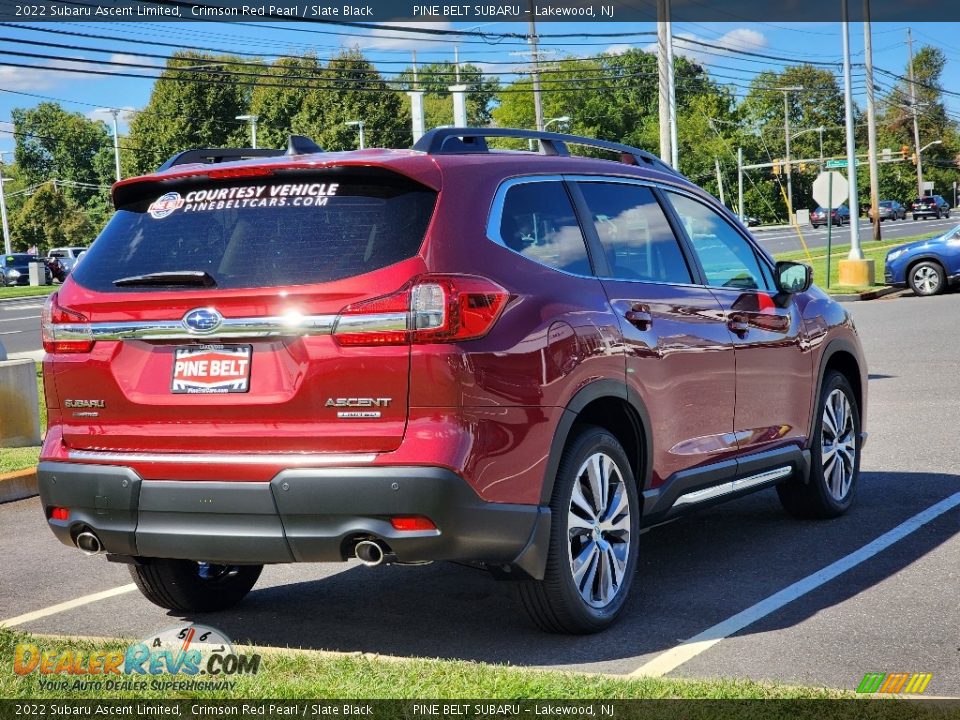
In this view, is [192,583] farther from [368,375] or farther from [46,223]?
[46,223]

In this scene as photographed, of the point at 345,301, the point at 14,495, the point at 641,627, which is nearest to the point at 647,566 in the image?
the point at 641,627

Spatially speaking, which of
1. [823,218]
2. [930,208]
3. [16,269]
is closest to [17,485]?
[16,269]

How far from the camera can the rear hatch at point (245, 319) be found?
4.54 m

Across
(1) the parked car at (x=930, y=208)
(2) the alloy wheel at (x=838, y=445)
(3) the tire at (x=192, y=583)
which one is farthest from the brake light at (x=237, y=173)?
(1) the parked car at (x=930, y=208)

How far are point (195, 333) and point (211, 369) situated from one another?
0.14 m

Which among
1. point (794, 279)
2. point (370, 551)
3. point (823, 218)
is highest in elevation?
point (823, 218)

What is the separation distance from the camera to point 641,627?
17.5 ft

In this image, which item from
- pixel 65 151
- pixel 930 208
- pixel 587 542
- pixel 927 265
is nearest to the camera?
pixel 587 542

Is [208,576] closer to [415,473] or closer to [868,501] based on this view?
[415,473]

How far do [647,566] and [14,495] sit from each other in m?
4.76

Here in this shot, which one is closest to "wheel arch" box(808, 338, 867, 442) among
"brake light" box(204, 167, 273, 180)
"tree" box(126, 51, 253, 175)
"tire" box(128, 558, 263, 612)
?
"tire" box(128, 558, 263, 612)

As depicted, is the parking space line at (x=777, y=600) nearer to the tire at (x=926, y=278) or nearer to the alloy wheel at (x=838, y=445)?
the alloy wheel at (x=838, y=445)

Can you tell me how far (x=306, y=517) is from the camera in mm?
4523

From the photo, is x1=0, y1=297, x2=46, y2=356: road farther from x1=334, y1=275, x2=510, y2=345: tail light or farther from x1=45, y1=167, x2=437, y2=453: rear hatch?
x1=334, y1=275, x2=510, y2=345: tail light
